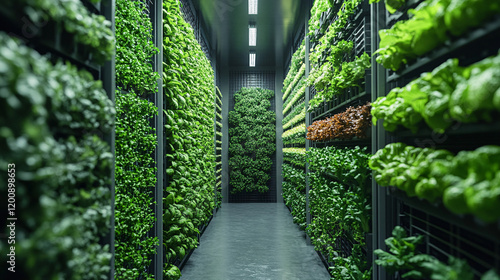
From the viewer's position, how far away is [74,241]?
99 cm

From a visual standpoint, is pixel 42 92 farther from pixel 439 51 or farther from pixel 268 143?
pixel 268 143

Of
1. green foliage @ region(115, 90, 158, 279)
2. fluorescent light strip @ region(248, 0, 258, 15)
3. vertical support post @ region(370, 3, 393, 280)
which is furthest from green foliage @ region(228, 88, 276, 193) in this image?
vertical support post @ region(370, 3, 393, 280)

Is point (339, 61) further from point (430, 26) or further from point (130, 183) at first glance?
point (130, 183)

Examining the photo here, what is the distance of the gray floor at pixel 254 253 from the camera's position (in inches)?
159

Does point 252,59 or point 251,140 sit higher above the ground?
point 252,59

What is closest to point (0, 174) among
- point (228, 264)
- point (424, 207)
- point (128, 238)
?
point (424, 207)

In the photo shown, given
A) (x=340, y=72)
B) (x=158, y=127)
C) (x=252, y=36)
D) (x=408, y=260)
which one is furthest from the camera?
(x=252, y=36)

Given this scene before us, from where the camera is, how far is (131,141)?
2.39m

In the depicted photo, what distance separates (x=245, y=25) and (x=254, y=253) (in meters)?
4.38

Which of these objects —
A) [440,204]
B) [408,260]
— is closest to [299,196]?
[408,260]

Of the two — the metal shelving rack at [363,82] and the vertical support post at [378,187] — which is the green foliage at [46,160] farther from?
the metal shelving rack at [363,82]

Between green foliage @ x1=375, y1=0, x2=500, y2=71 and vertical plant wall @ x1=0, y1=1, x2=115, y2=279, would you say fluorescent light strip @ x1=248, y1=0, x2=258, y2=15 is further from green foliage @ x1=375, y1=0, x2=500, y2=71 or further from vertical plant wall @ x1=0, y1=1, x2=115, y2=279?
vertical plant wall @ x1=0, y1=1, x2=115, y2=279

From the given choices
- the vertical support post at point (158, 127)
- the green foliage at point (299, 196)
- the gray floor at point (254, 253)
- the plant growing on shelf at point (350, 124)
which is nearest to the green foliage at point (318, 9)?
the plant growing on shelf at point (350, 124)

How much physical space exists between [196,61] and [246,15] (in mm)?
2082
